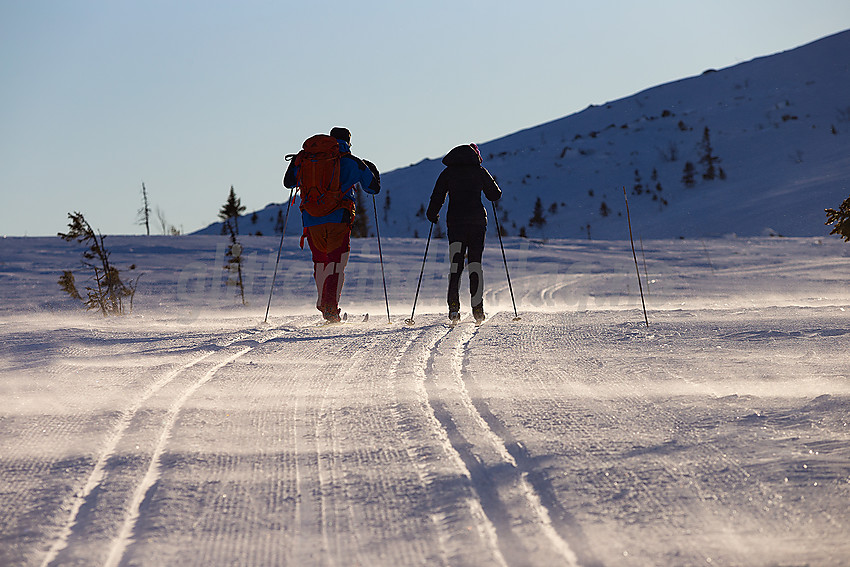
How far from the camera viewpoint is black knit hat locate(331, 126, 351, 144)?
8.47 metres

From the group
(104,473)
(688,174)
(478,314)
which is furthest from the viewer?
(688,174)

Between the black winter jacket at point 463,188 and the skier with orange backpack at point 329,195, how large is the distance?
753mm

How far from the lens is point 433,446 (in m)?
3.00

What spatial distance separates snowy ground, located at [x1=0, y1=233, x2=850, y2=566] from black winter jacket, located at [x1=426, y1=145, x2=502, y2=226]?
2.11 meters

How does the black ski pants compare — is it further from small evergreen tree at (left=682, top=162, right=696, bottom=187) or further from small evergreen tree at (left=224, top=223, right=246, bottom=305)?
small evergreen tree at (left=682, top=162, right=696, bottom=187)

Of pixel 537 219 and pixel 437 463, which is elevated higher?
pixel 537 219

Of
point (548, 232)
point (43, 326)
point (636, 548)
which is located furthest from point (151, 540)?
point (548, 232)

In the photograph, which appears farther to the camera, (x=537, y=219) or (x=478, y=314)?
(x=537, y=219)

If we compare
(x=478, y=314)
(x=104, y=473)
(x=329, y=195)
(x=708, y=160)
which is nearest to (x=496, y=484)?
(x=104, y=473)

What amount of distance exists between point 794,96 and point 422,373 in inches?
2076

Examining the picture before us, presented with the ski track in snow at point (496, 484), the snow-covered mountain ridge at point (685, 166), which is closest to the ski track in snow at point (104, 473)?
the ski track in snow at point (496, 484)

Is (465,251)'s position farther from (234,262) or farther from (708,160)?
(708,160)

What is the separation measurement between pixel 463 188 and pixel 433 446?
18.7 feet

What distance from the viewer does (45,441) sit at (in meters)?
3.17
